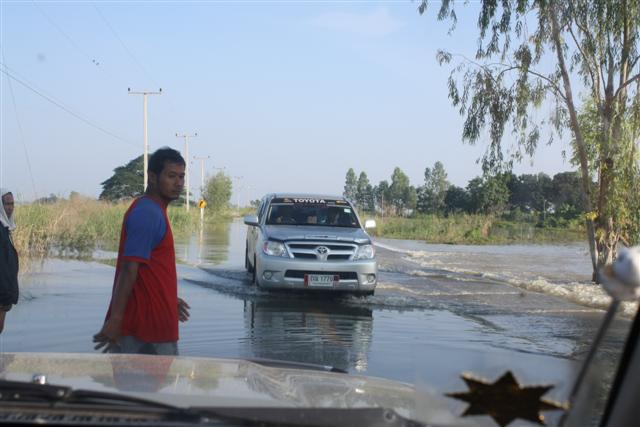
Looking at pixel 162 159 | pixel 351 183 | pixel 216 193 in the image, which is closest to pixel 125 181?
pixel 216 193

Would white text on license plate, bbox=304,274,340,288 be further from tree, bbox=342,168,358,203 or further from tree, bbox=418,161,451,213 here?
tree, bbox=342,168,358,203

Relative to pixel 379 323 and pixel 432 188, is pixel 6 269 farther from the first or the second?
pixel 432 188

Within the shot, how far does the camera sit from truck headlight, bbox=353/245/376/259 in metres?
12.7

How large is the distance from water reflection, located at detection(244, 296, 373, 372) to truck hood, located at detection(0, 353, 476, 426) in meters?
4.45

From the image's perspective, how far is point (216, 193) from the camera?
86500 mm

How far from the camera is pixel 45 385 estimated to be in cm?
236

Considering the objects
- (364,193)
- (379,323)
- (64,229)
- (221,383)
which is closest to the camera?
(221,383)

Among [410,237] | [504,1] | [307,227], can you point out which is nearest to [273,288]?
[307,227]

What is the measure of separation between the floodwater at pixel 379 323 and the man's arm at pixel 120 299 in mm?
1585

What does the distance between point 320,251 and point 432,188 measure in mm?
78527

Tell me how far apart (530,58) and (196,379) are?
17709 millimetres

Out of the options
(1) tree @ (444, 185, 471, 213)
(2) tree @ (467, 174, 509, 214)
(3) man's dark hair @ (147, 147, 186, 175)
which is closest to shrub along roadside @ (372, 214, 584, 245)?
(2) tree @ (467, 174, 509, 214)

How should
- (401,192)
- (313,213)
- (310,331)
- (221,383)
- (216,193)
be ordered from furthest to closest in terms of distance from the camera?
1. (401,192)
2. (216,193)
3. (313,213)
4. (310,331)
5. (221,383)

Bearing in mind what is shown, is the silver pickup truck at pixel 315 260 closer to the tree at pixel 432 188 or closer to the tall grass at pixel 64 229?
the tall grass at pixel 64 229
